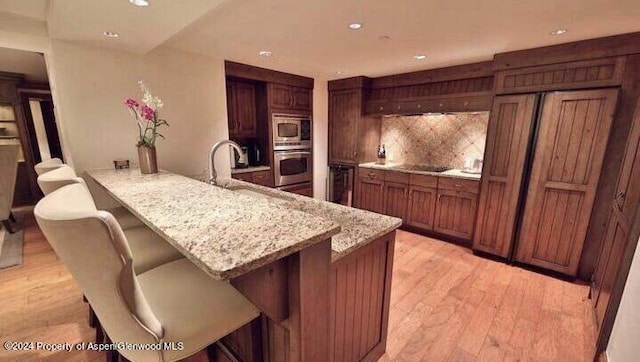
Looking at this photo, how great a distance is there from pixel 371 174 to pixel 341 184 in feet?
2.47

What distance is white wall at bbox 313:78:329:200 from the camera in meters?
4.30

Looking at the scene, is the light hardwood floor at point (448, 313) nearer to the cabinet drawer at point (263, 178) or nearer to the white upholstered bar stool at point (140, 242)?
the white upholstered bar stool at point (140, 242)

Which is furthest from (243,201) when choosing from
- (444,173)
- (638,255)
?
(444,173)

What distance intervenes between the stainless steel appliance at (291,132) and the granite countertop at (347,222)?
2.15m

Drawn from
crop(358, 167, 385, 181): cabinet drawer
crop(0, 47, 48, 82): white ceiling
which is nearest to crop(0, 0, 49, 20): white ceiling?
crop(0, 47, 48, 82): white ceiling

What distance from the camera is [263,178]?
12.4 ft

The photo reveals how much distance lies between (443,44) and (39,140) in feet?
22.5

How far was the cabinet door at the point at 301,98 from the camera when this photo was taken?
3.95m

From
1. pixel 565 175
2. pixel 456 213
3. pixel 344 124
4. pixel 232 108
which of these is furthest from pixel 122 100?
pixel 565 175

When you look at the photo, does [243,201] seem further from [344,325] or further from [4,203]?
[4,203]

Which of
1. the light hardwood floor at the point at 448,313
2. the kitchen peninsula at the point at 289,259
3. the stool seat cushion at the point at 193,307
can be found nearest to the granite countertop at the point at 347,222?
the kitchen peninsula at the point at 289,259

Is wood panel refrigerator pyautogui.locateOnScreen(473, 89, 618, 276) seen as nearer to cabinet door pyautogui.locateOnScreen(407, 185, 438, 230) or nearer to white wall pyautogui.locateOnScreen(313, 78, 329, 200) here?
cabinet door pyautogui.locateOnScreen(407, 185, 438, 230)

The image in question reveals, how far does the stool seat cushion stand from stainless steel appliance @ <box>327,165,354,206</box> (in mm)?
3410

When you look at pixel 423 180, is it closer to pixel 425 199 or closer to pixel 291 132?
pixel 425 199
